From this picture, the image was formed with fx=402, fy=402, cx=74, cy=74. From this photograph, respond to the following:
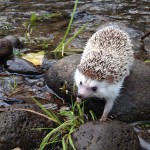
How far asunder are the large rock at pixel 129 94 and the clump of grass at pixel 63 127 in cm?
44

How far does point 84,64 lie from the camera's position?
5.95 m

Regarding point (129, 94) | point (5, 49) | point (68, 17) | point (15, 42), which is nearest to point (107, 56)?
point (129, 94)

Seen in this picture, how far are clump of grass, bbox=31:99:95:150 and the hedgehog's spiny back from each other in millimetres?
582

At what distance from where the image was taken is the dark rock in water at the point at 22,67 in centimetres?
754

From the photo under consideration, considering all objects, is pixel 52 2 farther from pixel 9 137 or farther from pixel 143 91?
pixel 9 137

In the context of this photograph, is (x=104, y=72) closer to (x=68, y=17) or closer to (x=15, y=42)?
(x=15, y=42)

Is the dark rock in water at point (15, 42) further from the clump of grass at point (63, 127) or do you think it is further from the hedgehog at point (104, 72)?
the clump of grass at point (63, 127)

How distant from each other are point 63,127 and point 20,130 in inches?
22.9

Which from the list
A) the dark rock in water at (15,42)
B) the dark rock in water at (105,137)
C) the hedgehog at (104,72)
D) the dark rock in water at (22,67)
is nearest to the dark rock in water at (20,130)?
the dark rock in water at (105,137)

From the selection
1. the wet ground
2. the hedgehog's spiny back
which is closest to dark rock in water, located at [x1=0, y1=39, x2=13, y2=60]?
the wet ground

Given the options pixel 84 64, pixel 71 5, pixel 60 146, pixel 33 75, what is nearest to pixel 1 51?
pixel 33 75

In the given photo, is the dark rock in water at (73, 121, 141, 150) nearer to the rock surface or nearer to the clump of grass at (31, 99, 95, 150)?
the clump of grass at (31, 99, 95, 150)

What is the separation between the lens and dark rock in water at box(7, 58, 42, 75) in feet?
24.7

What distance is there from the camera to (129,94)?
6.15 meters
